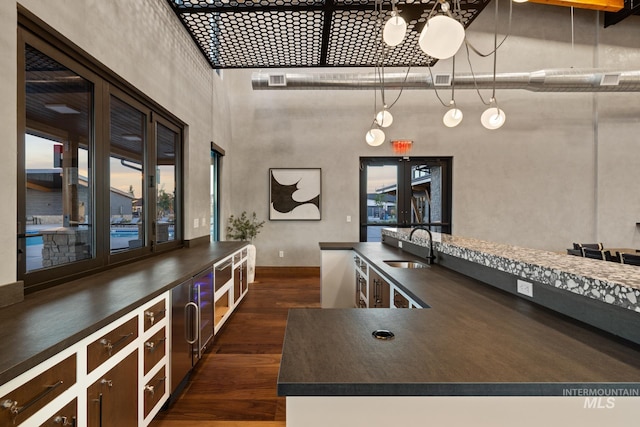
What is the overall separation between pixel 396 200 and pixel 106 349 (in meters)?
5.69

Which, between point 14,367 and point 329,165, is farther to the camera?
point 329,165

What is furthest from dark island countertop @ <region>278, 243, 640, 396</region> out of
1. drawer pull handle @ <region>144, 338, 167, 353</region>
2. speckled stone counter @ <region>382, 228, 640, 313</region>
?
drawer pull handle @ <region>144, 338, 167, 353</region>

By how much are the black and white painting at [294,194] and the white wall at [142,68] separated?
1332 mm

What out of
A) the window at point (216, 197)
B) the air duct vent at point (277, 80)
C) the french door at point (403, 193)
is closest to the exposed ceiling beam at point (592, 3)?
the french door at point (403, 193)

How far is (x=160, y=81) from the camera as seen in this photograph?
297cm

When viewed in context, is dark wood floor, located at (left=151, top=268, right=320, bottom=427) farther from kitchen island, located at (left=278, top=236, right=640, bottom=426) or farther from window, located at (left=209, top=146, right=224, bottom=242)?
window, located at (left=209, top=146, right=224, bottom=242)

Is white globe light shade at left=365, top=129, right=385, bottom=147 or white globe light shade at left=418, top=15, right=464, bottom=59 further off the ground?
white globe light shade at left=365, top=129, right=385, bottom=147

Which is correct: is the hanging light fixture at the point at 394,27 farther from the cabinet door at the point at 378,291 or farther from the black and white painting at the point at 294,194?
the black and white painting at the point at 294,194

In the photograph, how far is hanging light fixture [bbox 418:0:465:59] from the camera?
1.41 m

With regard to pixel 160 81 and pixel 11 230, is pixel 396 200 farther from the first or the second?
pixel 11 230

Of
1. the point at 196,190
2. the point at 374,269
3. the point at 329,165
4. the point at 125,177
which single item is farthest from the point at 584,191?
the point at 125,177

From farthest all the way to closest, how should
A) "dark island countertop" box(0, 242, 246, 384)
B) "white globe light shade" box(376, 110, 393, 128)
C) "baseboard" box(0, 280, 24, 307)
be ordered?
"white globe light shade" box(376, 110, 393, 128)
"baseboard" box(0, 280, 24, 307)
"dark island countertop" box(0, 242, 246, 384)

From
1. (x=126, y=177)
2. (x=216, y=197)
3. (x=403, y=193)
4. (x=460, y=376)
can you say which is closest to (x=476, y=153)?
(x=403, y=193)

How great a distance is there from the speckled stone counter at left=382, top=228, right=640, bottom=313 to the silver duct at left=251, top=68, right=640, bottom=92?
153 inches
